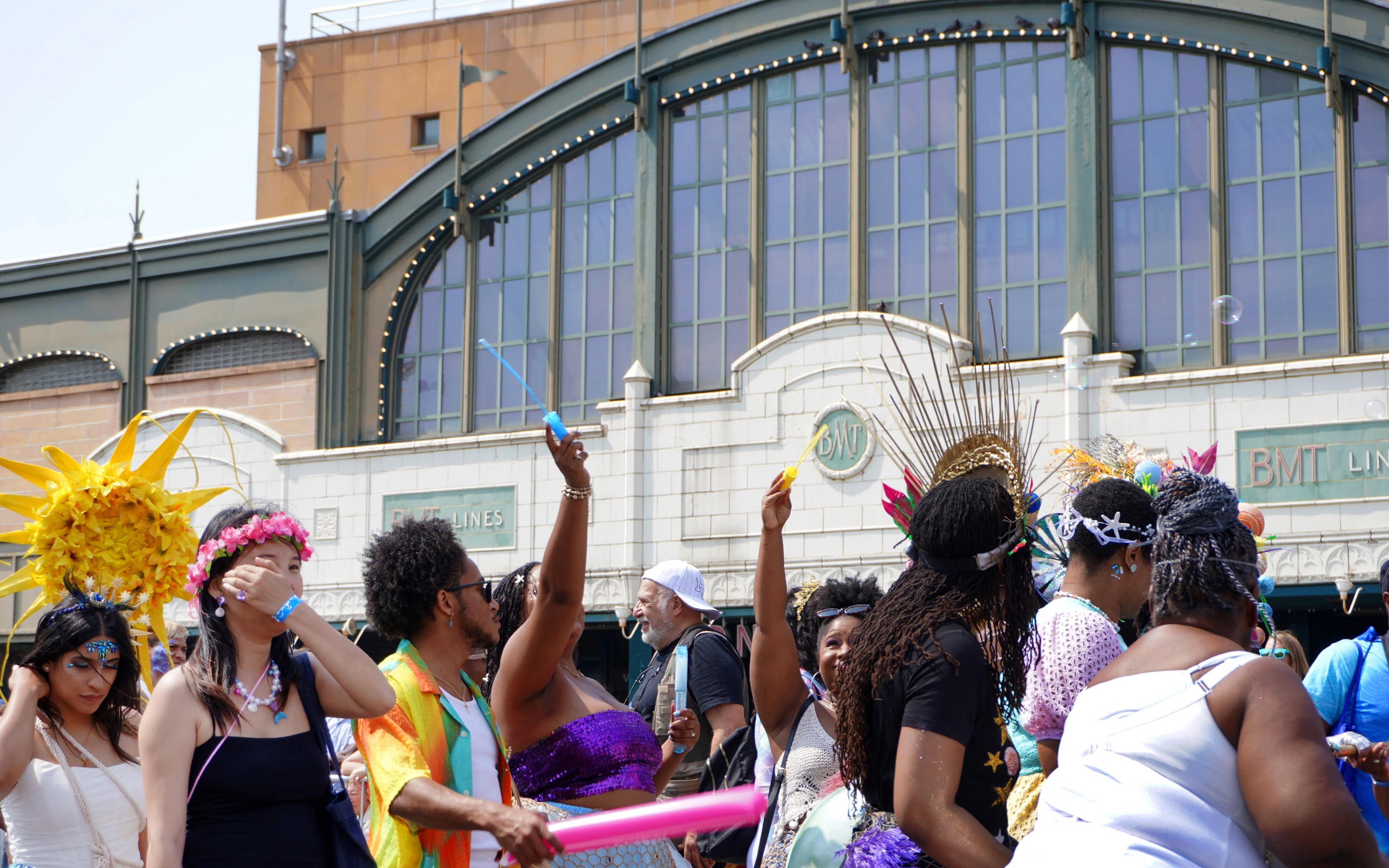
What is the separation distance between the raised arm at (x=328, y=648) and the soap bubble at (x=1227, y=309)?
1228 centimetres

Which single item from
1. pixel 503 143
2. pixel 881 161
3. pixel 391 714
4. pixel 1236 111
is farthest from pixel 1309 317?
pixel 391 714

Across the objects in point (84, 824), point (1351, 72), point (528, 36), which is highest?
point (528, 36)

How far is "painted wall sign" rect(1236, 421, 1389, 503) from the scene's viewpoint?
13688 mm

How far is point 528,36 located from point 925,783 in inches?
948

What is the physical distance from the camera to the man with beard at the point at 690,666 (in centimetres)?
625

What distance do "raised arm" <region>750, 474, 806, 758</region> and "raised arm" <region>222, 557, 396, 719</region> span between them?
108 centimetres

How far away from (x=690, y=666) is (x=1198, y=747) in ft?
12.5

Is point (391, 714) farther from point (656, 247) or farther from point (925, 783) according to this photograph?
point (656, 247)

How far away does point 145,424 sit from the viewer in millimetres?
19797

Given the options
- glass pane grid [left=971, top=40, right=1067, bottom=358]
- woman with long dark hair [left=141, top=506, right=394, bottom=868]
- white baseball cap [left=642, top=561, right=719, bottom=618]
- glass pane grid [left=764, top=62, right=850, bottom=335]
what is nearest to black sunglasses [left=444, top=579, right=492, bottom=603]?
woman with long dark hair [left=141, top=506, right=394, bottom=868]

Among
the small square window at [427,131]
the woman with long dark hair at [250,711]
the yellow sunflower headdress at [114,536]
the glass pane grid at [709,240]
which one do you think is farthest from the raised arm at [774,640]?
the small square window at [427,131]

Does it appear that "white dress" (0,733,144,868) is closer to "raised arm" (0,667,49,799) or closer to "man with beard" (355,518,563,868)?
"raised arm" (0,667,49,799)

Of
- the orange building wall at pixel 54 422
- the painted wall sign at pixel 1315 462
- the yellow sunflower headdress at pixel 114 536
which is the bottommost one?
the yellow sunflower headdress at pixel 114 536

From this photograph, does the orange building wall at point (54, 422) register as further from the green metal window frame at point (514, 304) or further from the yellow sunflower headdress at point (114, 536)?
the yellow sunflower headdress at point (114, 536)
